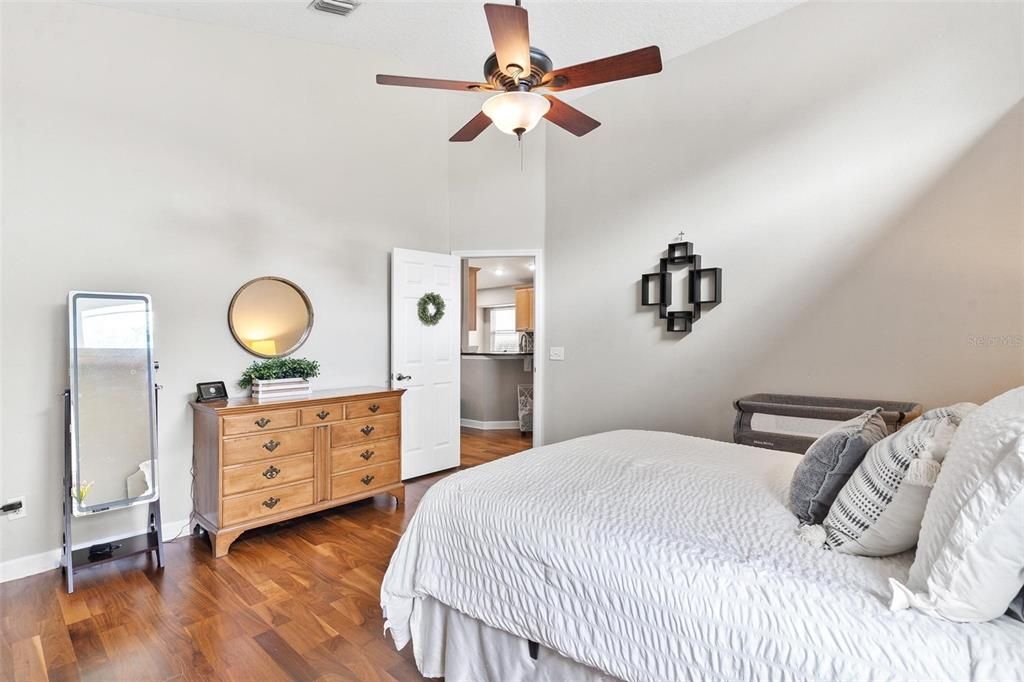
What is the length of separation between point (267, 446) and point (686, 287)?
2.91 metres

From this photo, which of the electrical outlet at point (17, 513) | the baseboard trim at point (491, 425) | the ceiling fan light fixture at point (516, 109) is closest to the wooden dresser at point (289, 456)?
the electrical outlet at point (17, 513)

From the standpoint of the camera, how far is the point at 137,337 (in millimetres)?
2756

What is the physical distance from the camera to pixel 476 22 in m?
3.36

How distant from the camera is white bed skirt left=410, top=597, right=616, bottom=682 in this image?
4.77 feet

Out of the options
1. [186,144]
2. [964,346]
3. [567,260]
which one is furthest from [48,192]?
[964,346]

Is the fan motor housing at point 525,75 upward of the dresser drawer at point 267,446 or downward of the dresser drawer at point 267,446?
upward

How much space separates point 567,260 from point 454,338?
123 cm

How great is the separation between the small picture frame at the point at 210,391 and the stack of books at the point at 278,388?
19 cm

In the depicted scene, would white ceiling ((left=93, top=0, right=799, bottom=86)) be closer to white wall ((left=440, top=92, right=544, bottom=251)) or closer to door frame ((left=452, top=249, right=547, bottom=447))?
white wall ((left=440, top=92, right=544, bottom=251))

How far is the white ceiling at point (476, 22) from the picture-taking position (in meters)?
3.12

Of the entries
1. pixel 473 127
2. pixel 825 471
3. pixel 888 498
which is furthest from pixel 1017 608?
pixel 473 127

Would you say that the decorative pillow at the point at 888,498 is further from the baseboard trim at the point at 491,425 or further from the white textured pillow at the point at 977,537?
the baseboard trim at the point at 491,425

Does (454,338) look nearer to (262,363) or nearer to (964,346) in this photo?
(262,363)

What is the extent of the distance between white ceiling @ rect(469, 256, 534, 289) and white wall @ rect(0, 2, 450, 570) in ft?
12.6
